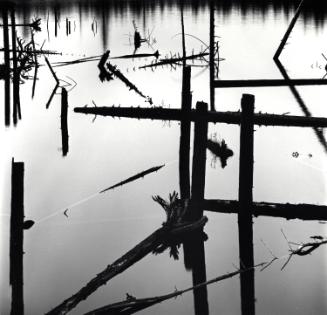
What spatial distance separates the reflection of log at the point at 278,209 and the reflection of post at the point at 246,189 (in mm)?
414

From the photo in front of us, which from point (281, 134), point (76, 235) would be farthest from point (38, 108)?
point (76, 235)

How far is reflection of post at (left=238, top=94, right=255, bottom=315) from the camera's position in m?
10.8

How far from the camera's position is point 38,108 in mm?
23406

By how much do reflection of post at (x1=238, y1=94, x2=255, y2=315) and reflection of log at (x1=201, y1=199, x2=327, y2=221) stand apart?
414mm

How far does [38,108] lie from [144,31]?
25866mm

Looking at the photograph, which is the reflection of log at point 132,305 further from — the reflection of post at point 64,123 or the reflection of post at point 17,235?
the reflection of post at point 64,123

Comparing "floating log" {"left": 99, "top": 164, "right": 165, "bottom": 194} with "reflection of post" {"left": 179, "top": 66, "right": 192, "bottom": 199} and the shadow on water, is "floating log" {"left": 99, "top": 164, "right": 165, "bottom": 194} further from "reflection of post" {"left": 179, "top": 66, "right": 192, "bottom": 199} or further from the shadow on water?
the shadow on water

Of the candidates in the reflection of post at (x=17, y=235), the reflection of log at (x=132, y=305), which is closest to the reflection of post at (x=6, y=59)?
the reflection of post at (x=17, y=235)

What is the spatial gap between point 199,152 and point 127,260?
212 cm

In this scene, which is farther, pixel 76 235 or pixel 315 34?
pixel 315 34

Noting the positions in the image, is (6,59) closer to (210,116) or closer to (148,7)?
(210,116)

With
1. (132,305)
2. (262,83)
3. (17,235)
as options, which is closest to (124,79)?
(262,83)

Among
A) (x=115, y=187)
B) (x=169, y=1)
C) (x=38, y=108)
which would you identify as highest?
(x=169, y=1)

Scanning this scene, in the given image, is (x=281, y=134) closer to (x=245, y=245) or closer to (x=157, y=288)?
(x=245, y=245)
